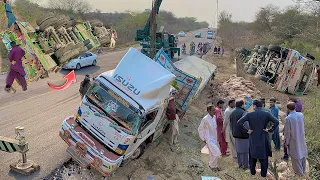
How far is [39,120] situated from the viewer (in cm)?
1072

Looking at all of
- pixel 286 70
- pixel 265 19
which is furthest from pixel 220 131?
pixel 265 19

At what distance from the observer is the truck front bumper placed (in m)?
6.81

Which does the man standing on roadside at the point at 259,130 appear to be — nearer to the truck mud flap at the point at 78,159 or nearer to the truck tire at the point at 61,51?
the truck mud flap at the point at 78,159

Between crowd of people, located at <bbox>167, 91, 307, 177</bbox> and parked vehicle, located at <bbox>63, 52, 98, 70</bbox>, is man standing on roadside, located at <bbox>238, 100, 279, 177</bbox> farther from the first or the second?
parked vehicle, located at <bbox>63, 52, 98, 70</bbox>

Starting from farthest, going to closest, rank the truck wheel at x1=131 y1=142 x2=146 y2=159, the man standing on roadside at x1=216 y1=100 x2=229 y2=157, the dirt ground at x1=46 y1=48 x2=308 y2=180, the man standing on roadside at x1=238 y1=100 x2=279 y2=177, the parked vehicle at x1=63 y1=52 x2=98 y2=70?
the parked vehicle at x1=63 y1=52 x2=98 y2=70, the man standing on roadside at x1=216 y1=100 x2=229 y2=157, the truck wheel at x1=131 y1=142 x2=146 y2=159, the dirt ground at x1=46 y1=48 x2=308 y2=180, the man standing on roadside at x1=238 y1=100 x2=279 y2=177

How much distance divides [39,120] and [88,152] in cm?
443

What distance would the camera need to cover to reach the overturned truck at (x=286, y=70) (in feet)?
56.5

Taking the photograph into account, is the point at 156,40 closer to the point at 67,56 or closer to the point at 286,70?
the point at 286,70

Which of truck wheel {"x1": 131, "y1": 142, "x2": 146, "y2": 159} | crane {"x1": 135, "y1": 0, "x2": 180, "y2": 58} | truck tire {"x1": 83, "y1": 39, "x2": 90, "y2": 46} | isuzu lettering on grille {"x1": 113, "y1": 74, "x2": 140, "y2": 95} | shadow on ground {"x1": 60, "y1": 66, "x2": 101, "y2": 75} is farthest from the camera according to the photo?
crane {"x1": 135, "y1": 0, "x2": 180, "y2": 58}

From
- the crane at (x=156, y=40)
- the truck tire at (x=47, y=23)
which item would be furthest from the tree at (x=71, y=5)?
the truck tire at (x=47, y=23)

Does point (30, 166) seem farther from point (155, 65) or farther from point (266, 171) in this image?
point (266, 171)

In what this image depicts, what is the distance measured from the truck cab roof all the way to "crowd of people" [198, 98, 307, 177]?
1.34 meters

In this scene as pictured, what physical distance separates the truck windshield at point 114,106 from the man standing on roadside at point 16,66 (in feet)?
5.27

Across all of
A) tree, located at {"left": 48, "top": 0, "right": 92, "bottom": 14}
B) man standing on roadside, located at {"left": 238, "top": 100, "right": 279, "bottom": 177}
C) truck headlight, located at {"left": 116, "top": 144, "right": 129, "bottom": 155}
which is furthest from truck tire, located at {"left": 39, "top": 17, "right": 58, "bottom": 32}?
tree, located at {"left": 48, "top": 0, "right": 92, "bottom": 14}
